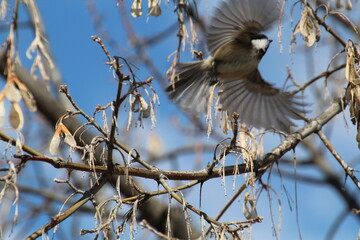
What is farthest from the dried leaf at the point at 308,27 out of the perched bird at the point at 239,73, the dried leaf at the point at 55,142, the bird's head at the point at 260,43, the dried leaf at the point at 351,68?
the bird's head at the point at 260,43

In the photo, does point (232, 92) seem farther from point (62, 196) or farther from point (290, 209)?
point (290, 209)

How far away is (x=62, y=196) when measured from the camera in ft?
9.92

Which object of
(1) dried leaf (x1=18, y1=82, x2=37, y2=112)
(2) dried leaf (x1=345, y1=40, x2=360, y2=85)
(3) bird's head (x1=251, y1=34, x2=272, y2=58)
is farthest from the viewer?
(3) bird's head (x1=251, y1=34, x2=272, y2=58)

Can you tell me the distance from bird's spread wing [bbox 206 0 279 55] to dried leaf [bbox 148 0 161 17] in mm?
1088

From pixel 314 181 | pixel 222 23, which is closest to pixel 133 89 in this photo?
pixel 222 23

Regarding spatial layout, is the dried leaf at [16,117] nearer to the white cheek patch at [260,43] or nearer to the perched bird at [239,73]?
the perched bird at [239,73]

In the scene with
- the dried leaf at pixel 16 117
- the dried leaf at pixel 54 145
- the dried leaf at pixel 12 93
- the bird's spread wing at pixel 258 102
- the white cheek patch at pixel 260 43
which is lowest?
the dried leaf at pixel 16 117

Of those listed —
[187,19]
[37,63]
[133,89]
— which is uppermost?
[187,19]

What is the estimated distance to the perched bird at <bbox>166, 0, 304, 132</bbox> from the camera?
2.85 meters

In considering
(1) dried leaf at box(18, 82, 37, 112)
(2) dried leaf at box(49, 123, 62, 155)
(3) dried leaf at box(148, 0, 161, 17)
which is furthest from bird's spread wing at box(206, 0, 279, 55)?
(1) dried leaf at box(18, 82, 37, 112)

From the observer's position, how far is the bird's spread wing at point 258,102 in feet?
9.60

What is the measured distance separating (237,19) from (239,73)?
0.47 meters

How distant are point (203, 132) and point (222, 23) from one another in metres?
0.60

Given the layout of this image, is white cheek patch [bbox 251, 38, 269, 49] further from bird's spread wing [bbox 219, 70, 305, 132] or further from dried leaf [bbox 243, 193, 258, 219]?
dried leaf [bbox 243, 193, 258, 219]
